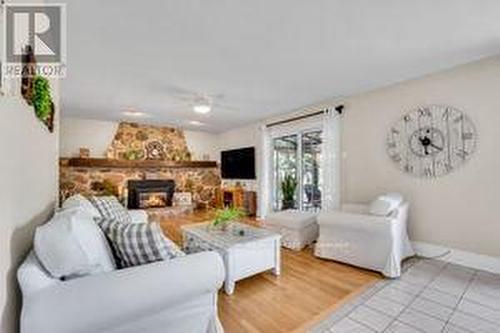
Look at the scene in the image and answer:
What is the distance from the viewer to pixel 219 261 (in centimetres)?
148

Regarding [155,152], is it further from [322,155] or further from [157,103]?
[322,155]

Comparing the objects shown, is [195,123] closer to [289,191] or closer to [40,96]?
[289,191]

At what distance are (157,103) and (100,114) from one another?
1.75m

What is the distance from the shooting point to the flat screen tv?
6.33 m

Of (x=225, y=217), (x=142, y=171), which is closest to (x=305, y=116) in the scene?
(x=225, y=217)

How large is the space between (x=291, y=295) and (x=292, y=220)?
141 centimetres

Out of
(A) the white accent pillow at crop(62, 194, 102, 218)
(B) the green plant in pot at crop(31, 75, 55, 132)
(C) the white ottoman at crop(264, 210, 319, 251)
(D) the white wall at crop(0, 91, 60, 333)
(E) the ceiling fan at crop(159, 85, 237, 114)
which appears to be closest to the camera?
(D) the white wall at crop(0, 91, 60, 333)

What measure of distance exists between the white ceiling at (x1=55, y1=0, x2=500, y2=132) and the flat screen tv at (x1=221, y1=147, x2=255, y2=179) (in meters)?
2.45

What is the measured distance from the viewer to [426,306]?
82.0 inches

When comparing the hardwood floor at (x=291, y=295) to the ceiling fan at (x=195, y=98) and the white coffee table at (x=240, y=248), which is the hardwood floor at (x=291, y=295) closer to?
the white coffee table at (x=240, y=248)

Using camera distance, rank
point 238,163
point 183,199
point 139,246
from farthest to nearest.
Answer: point 183,199 < point 238,163 < point 139,246

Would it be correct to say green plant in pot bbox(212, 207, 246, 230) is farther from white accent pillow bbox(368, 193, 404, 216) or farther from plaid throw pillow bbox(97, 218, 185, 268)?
white accent pillow bbox(368, 193, 404, 216)

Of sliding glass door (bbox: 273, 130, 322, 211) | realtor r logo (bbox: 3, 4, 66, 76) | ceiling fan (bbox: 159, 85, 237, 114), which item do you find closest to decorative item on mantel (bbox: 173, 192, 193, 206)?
sliding glass door (bbox: 273, 130, 322, 211)

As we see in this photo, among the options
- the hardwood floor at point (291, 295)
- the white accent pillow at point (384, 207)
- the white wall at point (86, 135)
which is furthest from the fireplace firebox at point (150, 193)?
the white accent pillow at point (384, 207)
